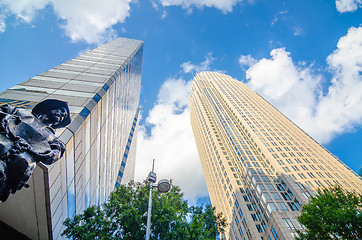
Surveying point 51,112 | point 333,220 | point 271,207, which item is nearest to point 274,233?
point 271,207

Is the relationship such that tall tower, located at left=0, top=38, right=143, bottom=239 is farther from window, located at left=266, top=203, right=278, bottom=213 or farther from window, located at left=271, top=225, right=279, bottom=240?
window, located at left=266, top=203, right=278, bottom=213

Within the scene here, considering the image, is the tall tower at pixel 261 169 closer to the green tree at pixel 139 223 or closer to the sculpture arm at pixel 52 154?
the green tree at pixel 139 223

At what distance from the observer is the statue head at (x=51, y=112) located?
17.8 feet

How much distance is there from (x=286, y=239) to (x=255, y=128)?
122ft

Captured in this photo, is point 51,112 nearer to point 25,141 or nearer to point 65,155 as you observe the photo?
point 25,141

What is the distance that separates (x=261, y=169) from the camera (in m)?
53.7

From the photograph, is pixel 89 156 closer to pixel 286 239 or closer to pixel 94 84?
pixel 94 84

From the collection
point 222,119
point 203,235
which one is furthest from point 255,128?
point 203,235

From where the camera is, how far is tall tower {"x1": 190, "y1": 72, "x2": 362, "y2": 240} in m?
42.7

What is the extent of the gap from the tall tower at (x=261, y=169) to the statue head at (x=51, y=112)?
144ft

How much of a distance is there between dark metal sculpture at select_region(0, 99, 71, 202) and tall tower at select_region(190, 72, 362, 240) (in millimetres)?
43810

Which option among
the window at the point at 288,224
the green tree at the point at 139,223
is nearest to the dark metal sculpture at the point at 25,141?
the green tree at the point at 139,223

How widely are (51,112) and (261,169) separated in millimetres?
58679

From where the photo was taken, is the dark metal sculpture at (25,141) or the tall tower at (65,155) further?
the tall tower at (65,155)
